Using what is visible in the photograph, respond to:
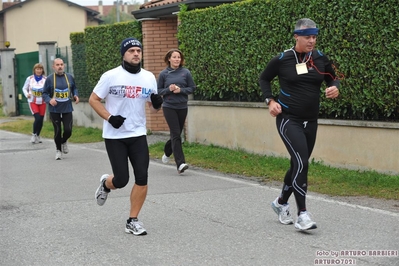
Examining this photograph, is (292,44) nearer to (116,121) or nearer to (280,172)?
(280,172)

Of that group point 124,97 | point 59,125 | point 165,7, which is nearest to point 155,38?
point 165,7

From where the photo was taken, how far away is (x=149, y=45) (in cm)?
1784

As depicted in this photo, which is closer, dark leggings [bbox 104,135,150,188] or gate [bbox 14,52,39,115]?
dark leggings [bbox 104,135,150,188]

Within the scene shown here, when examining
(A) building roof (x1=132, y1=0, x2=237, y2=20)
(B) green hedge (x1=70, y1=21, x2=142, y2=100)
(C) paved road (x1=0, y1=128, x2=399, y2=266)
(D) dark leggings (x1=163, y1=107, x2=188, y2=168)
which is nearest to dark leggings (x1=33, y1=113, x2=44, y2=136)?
(B) green hedge (x1=70, y1=21, x2=142, y2=100)

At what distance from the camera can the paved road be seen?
6.49 meters

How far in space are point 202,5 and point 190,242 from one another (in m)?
9.48

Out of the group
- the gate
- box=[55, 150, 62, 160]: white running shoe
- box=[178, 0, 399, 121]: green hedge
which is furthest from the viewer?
the gate

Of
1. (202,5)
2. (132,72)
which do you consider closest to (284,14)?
(202,5)

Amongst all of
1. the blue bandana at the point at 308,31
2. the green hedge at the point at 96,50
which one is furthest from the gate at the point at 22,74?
the blue bandana at the point at 308,31

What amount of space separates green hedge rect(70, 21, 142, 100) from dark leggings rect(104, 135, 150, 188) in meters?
10.9

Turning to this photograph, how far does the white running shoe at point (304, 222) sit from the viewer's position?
723 centimetres

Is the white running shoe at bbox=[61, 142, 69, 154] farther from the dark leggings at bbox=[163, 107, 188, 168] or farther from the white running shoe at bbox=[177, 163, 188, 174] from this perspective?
the white running shoe at bbox=[177, 163, 188, 174]

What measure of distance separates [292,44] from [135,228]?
5.80 m

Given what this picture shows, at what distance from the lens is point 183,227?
7.74m
